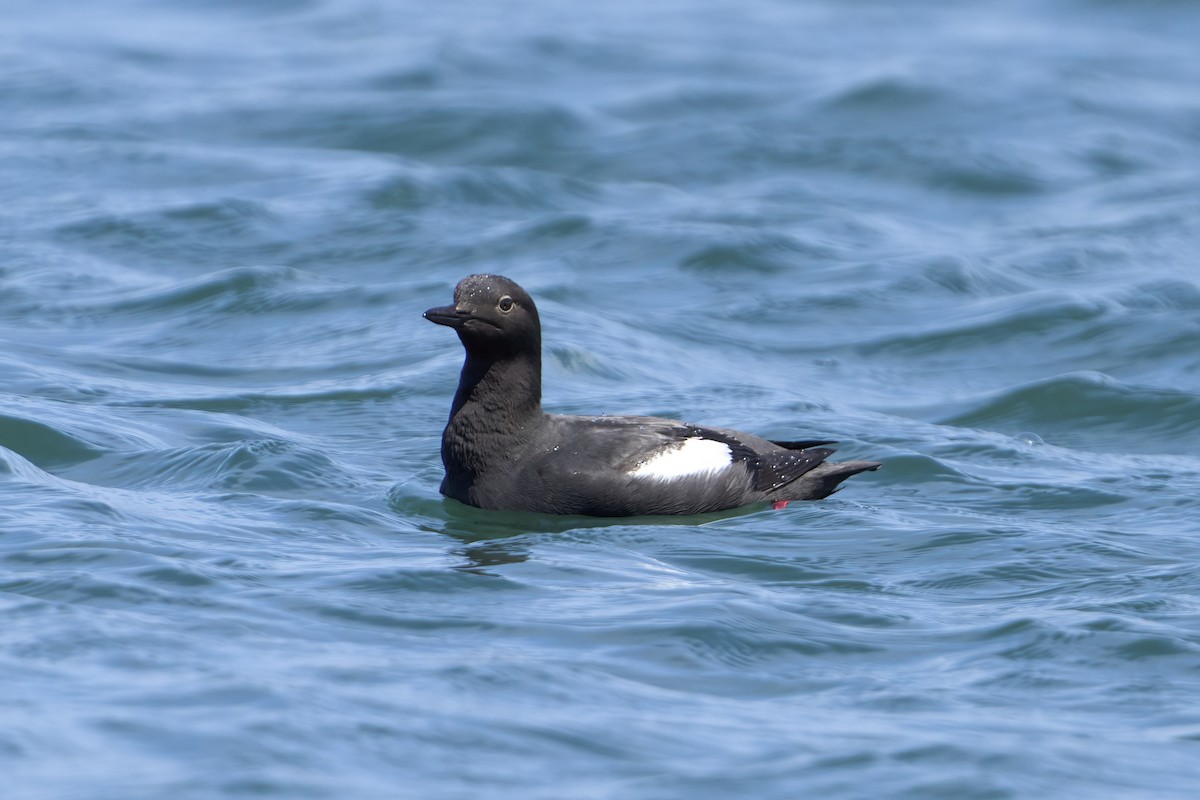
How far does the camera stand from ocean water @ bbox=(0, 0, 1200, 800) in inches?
251

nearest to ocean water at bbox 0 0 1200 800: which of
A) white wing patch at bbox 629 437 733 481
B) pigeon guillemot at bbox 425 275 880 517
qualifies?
pigeon guillemot at bbox 425 275 880 517

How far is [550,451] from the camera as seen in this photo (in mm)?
9180

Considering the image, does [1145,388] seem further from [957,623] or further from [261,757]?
[261,757]

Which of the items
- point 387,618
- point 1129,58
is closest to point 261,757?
point 387,618

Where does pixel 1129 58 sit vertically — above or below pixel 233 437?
above

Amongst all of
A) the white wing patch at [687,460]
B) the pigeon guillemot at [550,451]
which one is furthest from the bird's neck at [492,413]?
the white wing patch at [687,460]

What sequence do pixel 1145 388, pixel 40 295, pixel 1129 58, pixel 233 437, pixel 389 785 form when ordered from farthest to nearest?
pixel 1129 58 < pixel 40 295 < pixel 1145 388 < pixel 233 437 < pixel 389 785

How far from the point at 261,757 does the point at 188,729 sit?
1.04ft

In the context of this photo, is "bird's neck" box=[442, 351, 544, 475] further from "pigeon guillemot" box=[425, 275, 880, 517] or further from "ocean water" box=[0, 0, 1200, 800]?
"ocean water" box=[0, 0, 1200, 800]

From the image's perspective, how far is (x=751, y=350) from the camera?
525 inches

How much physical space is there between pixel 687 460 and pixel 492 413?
1017 millimetres

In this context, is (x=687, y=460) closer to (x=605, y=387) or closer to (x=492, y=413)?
(x=492, y=413)

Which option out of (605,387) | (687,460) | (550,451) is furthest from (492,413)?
(605,387)

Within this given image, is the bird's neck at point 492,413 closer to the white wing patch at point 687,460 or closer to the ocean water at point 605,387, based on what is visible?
the ocean water at point 605,387
